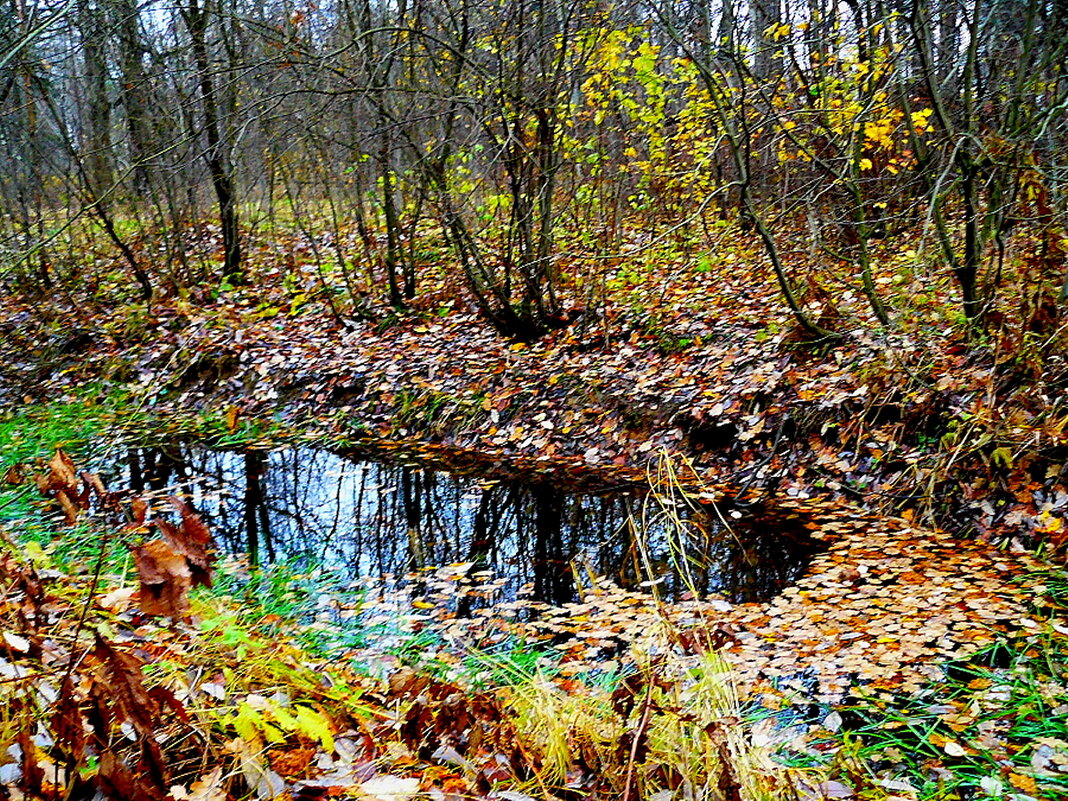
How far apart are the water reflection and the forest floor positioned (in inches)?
16.1

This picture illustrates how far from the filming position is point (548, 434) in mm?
8516

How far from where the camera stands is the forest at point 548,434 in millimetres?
2756

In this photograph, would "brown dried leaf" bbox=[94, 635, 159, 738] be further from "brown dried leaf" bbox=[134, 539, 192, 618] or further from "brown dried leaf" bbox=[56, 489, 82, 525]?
"brown dried leaf" bbox=[56, 489, 82, 525]

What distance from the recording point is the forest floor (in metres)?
3.18

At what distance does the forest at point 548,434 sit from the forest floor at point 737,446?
0.03 metres

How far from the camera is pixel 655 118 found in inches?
434

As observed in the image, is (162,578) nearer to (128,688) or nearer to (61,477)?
(128,688)

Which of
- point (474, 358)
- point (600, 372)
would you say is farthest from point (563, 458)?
point (474, 358)

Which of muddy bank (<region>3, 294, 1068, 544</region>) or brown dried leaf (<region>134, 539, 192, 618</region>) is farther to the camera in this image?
muddy bank (<region>3, 294, 1068, 544</region>)

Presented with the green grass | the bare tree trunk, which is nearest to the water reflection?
the green grass

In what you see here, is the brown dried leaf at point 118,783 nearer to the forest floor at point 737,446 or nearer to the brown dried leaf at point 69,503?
the forest floor at point 737,446

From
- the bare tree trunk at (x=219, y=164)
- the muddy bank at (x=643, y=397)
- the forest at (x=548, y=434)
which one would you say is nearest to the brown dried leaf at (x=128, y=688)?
the forest at (x=548, y=434)

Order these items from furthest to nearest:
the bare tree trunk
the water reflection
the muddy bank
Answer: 1. the bare tree trunk
2. the muddy bank
3. the water reflection

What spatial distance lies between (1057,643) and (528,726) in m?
2.79
